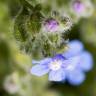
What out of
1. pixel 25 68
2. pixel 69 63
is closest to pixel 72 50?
pixel 69 63

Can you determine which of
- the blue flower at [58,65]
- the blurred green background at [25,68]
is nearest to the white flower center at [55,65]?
the blue flower at [58,65]

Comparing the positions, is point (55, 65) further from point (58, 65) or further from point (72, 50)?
point (72, 50)

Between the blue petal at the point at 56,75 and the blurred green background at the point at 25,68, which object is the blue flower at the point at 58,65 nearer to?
the blue petal at the point at 56,75

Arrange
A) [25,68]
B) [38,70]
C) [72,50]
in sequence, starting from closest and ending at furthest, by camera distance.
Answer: [38,70] < [72,50] < [25,68]

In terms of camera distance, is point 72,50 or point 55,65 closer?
point 55,65

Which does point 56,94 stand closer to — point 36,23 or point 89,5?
point 89,5

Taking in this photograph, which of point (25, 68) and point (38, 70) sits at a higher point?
point (38, 70)

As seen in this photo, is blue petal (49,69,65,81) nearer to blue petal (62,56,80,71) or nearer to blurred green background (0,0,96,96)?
blue petal (62,56,80,71)

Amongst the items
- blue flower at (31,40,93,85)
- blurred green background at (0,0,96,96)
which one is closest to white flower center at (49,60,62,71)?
blue flower at (31,40,93,85)

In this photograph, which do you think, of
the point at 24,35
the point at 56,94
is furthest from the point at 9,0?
the point at 56,94
